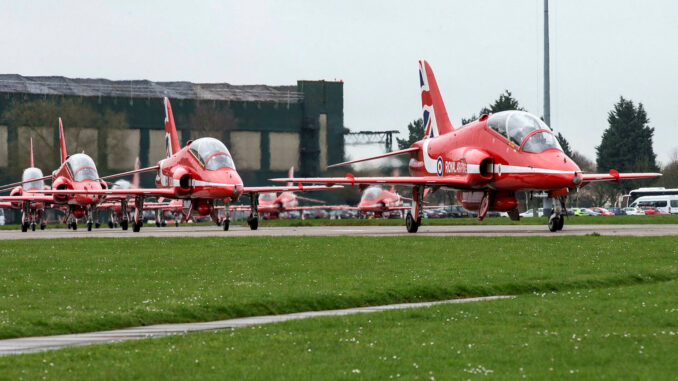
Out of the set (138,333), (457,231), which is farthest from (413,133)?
(138,333)

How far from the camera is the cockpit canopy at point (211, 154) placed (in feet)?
148

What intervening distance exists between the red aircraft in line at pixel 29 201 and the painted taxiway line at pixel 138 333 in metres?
38.8

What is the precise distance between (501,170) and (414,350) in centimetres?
2568

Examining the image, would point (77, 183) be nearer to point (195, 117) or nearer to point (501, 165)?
point (501, 165)

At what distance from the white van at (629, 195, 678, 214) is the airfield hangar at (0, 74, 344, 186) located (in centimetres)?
3134

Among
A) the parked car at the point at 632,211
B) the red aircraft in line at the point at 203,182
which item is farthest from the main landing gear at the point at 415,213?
the parked car at the point at 632,211

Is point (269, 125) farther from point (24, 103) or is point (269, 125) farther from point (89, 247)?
point (89, 247)

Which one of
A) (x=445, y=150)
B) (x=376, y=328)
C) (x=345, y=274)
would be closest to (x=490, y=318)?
(x=376, y=328)

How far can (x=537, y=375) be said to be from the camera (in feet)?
29.1

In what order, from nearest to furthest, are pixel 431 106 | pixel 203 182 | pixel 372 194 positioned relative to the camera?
1. pixel 203 182
2. pixel 431 106
3. pixel 372 194

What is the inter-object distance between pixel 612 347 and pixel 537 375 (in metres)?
1.70

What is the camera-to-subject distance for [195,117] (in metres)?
106

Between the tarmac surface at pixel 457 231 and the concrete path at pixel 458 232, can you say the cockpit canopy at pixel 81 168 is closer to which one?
the tarmac surface at pixel 457 231

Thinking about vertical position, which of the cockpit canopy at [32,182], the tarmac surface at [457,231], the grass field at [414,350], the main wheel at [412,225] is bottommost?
the grass field at [414,350]
